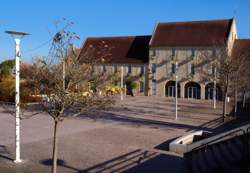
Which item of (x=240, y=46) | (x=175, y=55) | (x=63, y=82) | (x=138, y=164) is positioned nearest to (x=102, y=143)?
(x=138, y=164)

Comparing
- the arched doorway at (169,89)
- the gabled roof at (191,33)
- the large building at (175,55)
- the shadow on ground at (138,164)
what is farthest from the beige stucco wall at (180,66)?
the shadow on ground at (138,164)

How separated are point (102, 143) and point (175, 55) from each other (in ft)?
102

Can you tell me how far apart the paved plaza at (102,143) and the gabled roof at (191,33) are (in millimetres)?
20697

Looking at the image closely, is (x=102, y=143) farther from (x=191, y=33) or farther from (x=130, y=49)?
(x=130, y=49)

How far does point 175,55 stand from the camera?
4419cm

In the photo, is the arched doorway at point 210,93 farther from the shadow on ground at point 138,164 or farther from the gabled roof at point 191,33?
the shadow on ground at point 138,164

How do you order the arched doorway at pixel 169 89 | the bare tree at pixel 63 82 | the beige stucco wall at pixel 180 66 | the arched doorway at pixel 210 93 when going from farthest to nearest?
the arched doorway at pixel 169 89 < the beige stucco wall at pixel 180 66 < the arched doorway at pixel 210 93 < the bare tree at pixel 63 82

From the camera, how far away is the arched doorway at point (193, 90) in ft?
141

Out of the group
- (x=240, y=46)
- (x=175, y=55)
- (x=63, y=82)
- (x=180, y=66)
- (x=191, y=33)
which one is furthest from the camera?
(x=180, y=66)

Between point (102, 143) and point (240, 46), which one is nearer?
point (102, 143)

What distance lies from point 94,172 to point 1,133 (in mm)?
8018

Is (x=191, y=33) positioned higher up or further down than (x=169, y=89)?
higher up

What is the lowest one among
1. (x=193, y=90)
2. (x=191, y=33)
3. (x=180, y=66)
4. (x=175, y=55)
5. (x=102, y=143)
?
(x=102, y=143)

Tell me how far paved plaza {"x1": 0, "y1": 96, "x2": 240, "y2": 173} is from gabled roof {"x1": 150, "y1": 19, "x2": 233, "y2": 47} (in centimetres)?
2070
